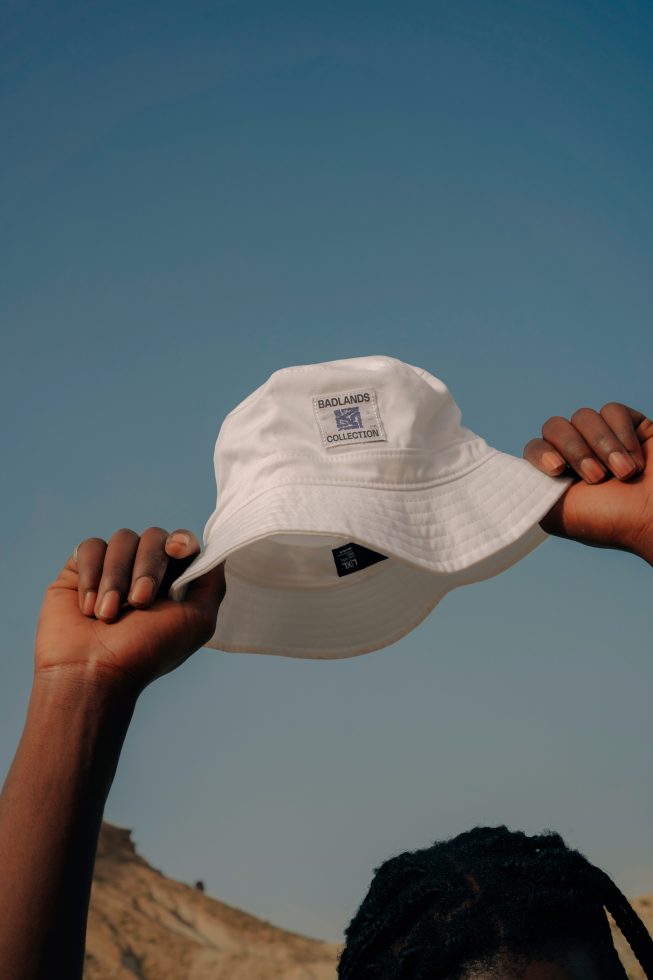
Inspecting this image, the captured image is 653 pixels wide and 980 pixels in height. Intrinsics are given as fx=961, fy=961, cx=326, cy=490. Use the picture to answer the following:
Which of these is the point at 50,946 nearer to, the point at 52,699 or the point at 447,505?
the point at 52,699

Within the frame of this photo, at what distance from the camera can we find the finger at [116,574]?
78.8 inches

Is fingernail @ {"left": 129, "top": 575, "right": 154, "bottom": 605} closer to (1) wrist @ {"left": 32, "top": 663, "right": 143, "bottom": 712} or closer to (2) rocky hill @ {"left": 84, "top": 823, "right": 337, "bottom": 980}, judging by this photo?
(1) wrist @ {"left": 32, "top": 663, "right": 143, "bottom": 712}

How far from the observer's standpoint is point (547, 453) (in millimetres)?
2348

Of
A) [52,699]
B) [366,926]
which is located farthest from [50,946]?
[366,926]

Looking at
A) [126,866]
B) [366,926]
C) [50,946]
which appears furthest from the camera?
[126,866]

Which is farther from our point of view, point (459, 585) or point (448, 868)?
point (459, 585)

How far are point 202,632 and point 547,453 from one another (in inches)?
36.9

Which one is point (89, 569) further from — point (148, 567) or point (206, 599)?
point (206, 599)

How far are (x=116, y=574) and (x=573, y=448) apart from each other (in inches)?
43.4

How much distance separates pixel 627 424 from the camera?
225cm

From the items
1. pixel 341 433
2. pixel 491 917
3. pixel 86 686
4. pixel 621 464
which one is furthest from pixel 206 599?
pixel 621 464

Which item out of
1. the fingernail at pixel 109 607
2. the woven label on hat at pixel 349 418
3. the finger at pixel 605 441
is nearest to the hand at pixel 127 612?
the fingernail at pixel 109 607

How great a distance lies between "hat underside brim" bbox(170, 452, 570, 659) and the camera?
2.08 meters

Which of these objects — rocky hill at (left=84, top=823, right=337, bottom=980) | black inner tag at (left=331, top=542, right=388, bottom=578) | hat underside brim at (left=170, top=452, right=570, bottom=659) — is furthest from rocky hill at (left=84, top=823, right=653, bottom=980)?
black inner tag at (left=331, top=542, right=388, bottom=578)
